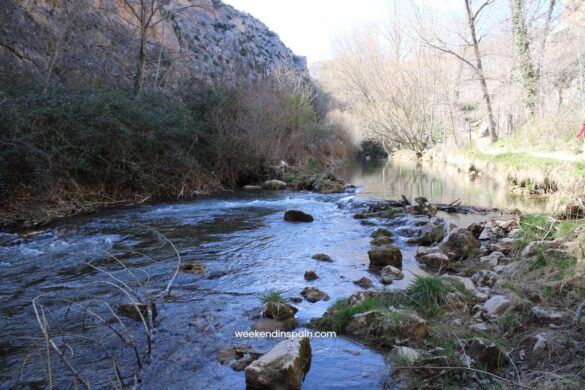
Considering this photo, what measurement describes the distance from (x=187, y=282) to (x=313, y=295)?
178 cm

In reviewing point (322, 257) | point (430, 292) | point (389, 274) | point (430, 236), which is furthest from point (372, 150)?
point (430, 292)

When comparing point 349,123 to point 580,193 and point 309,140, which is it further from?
point 580,193

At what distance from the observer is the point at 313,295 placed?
5316 mm

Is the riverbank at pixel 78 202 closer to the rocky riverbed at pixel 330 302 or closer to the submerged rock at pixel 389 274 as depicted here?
the rocky riverbed at pixel 330 302

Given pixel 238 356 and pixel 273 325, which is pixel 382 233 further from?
pixel 238 356

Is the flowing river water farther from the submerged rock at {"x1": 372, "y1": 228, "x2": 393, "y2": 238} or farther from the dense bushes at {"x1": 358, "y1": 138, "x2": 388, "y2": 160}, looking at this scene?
the dense bushes at {"x1": 358, "y1": 138, "x2": 388, "y2": 160}

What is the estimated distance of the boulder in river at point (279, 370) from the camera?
10.8 feet

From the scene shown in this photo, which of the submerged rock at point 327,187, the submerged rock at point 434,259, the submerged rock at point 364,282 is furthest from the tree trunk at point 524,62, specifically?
the submerged rock at point 364,282

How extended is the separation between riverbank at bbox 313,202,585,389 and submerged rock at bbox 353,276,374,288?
364 millimetres

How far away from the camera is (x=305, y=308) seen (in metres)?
5.04

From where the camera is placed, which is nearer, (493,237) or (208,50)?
(493,237)

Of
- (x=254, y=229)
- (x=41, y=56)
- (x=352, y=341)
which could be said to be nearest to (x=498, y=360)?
(x=352, y=341)

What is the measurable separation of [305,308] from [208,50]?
128ft

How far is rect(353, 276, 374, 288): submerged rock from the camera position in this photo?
574cm
